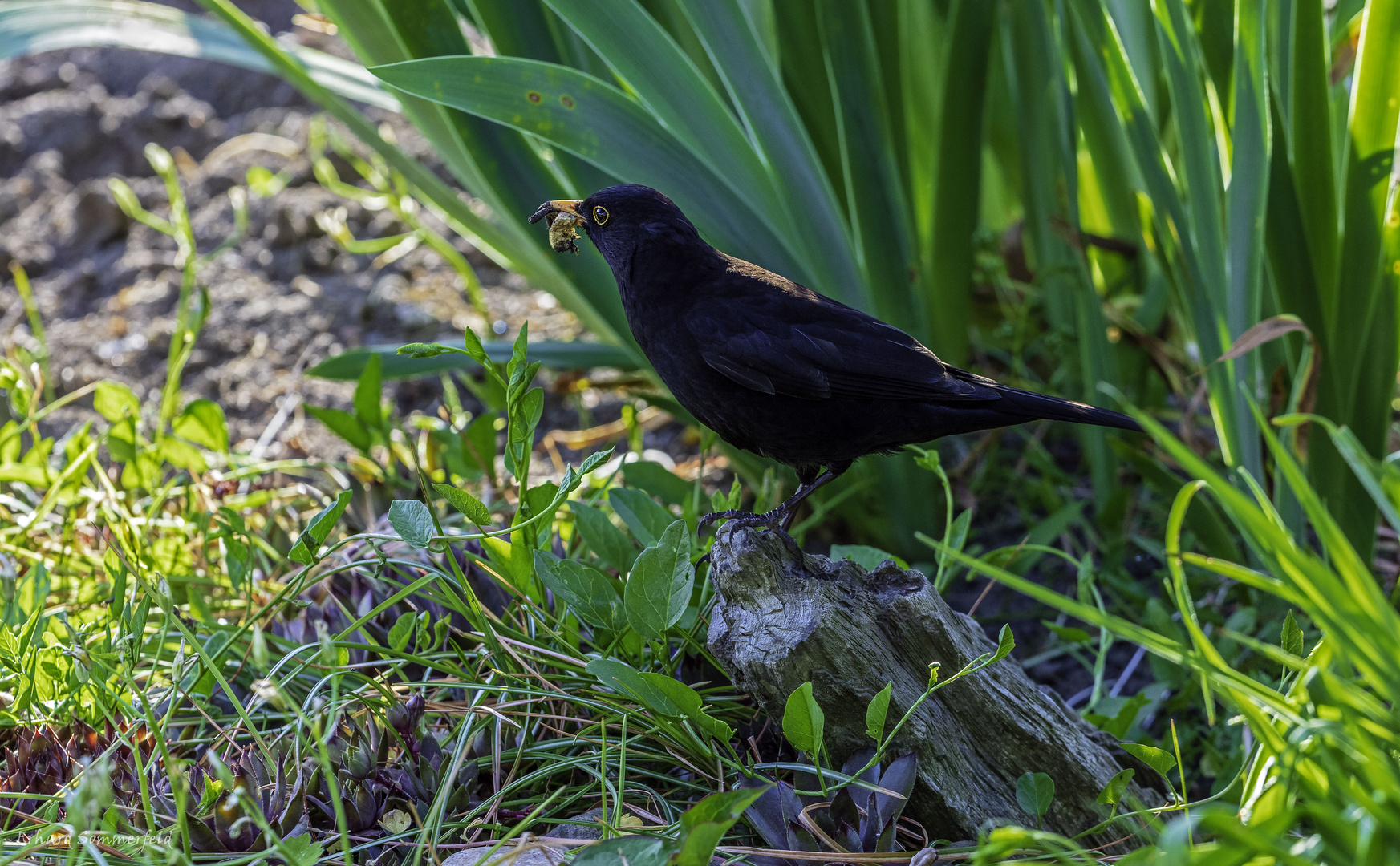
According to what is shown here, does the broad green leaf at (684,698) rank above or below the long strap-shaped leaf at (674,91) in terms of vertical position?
below

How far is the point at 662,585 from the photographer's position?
4.44ft

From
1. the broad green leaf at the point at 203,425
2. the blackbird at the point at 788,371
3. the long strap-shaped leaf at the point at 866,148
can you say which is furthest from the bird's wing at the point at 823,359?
the broad green leaf at the point at 203,425

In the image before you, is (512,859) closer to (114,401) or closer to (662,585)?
(662,585)

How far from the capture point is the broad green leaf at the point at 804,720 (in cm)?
118

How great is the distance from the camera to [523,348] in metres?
1.38

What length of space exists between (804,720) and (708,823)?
0.80 feet

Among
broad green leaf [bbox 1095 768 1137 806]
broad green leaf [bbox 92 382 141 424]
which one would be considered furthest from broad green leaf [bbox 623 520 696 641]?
broad green leaf [bbox 92 382 141 424]

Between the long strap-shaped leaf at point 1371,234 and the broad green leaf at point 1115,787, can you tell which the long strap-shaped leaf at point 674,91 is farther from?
the broad green leaf at point 1115,787

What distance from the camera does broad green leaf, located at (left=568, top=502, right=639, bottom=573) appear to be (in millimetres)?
1693

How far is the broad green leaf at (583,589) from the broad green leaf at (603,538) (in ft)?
0.75

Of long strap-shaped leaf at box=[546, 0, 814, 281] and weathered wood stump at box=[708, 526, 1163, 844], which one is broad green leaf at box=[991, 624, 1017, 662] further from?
long strap-shaped leaf at box=[546, 0, 814, 281]

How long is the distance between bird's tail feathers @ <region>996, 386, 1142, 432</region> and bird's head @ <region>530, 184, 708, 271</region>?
26.8 inches

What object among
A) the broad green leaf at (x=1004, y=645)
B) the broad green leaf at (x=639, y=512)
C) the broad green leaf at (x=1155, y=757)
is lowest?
the broad green leaf at (x=1155, y=757)

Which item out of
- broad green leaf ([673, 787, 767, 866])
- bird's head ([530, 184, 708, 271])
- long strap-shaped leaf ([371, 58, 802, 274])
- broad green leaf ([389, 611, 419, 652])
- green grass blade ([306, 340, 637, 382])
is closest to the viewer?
broad green leaf ([673, 787, 767, 866])
